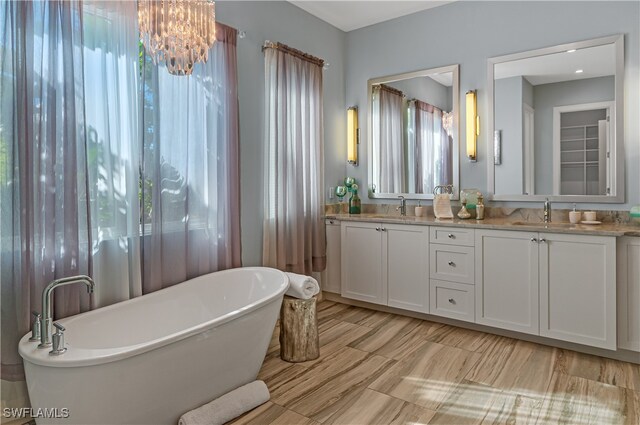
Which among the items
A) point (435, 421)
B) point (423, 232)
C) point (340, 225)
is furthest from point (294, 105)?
point (435, 421)

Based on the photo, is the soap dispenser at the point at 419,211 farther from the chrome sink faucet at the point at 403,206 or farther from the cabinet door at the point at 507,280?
the cabinet door at the point at 507,280

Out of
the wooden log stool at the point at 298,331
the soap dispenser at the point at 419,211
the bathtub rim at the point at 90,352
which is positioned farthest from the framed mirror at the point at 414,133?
the bathtub rim at the point at 90,352

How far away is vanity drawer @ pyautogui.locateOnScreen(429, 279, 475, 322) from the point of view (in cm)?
328

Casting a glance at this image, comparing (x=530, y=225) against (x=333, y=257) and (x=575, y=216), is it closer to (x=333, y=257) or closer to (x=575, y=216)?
(x=575, y=216)

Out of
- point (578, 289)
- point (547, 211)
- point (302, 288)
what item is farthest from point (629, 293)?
point (302, 288)

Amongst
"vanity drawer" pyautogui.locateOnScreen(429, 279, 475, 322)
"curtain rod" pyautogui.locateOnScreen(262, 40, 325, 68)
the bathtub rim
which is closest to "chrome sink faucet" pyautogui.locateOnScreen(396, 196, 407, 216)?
"vanity drawer" pyautogui.locateOnScreen(429, 279, 475, 322)

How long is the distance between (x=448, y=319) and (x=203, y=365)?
7.26 ft

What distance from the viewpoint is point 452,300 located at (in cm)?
336

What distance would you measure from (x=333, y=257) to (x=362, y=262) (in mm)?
335

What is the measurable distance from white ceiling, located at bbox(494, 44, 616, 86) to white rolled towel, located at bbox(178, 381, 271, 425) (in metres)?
3.18

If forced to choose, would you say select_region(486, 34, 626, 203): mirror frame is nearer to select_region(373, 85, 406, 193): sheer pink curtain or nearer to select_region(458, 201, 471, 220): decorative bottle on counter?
select_region(458, 201, 471, 220): decorative bottle on counter

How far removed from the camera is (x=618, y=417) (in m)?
2.10

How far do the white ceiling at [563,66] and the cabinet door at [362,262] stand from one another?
1.78 metres

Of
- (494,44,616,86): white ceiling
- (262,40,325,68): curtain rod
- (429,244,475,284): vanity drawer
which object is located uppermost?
(262,40,325,68): curtain rod
